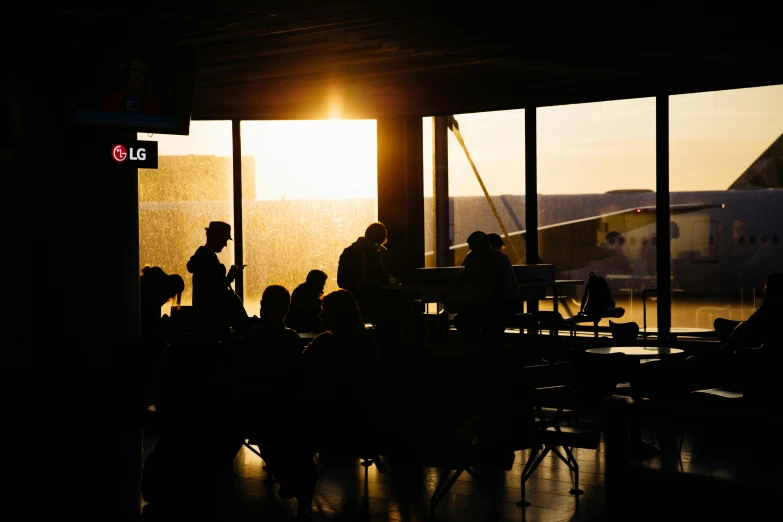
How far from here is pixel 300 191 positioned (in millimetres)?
14070

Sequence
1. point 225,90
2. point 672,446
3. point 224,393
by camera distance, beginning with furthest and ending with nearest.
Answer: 1. point 225,90
2. point 672,446
3. point 224,393

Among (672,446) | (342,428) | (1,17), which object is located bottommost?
(672,446)

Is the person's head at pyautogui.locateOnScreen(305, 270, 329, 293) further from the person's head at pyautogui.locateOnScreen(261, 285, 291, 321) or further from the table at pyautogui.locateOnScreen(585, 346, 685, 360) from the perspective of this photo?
the person's head at pyautogui.locateOnScreen(261, 285, 291, 321)

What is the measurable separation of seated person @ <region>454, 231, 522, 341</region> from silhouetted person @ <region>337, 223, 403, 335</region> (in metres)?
1.41

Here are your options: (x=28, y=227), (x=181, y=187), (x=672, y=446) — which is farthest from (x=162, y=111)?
(x=181, y=187)

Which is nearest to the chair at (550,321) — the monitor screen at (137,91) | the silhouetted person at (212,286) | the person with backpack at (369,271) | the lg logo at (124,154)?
the person with backpack at (369,271)

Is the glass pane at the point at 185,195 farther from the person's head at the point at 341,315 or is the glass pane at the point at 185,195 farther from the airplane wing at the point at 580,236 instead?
the person's head at the point at 341,315

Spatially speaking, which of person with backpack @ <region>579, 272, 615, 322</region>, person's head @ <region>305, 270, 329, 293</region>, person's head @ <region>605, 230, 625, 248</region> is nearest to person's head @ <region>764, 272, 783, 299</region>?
person's head @ <region>305, 270, 329, 293</region>

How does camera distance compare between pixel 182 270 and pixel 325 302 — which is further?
pixel 182 270

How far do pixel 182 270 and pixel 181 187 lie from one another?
44.7 inches

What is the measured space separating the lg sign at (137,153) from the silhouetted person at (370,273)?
3858mm

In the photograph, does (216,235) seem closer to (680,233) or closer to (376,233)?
(376,233)

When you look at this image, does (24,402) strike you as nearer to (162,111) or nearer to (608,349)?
(162,111)

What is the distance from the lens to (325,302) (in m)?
6.09
